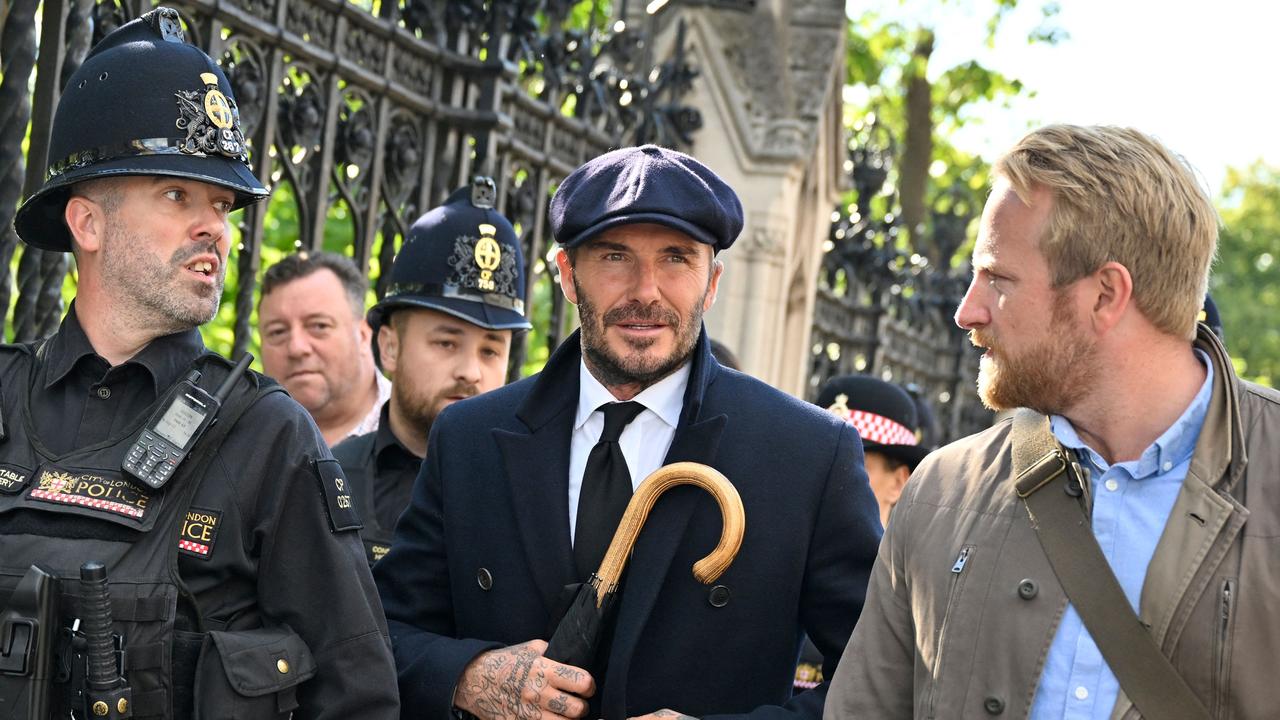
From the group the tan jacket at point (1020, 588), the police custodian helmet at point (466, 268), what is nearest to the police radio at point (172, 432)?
the tan jacket at point (1020, 588)

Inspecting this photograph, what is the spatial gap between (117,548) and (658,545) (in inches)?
43.1

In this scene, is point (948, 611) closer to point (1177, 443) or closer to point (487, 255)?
point (1177, 443)

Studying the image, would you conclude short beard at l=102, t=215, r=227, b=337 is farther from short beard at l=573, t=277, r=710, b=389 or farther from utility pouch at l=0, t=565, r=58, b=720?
short beard at l=573, t=277, r=710, b=389

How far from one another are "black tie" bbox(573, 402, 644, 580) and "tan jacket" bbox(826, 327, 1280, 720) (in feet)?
2.08

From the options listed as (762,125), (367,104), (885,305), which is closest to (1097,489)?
(367,104)

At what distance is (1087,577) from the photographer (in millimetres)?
2861

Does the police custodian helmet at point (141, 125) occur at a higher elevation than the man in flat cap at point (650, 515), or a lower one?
higher

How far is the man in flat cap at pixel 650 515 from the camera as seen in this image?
352 cm

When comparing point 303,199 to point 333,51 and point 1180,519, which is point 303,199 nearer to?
point 333,51

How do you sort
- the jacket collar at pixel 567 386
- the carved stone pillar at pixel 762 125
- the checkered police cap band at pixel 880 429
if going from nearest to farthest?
the jacket collar at pixel 567 386 < the checkered police cap band at pixel 880 429 < the carved stone pillar at pixel 762 125

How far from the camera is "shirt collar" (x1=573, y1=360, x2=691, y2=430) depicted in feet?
12.0

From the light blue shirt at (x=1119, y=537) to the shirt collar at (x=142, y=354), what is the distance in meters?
1.81

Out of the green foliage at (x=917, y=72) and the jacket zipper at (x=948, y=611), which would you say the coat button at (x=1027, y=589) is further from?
the green foliage at (x=917, y=72)

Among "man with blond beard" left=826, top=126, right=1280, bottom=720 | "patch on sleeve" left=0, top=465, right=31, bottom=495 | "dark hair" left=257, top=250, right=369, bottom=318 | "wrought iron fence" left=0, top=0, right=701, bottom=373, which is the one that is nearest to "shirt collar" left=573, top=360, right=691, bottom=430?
"man with blond beard" left=826, top=126, right=1280, bottom=720
